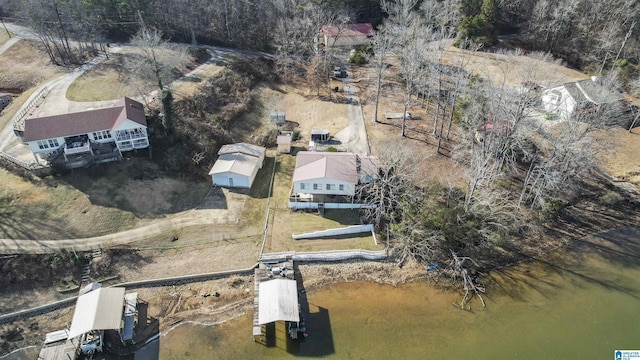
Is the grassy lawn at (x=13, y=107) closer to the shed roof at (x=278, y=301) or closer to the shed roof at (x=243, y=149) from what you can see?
the shed roof at (x=243, y=149)

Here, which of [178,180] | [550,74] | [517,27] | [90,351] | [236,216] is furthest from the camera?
[517,27]

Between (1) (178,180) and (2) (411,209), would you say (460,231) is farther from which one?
(1) (178,180)

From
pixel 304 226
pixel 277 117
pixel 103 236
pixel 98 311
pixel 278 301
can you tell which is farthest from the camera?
pixel 277 117

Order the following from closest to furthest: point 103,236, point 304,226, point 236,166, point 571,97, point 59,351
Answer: point 59,351
point 103,236
point 304,226
point 236,166
point 571,97

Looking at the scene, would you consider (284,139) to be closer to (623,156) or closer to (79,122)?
(79,122)

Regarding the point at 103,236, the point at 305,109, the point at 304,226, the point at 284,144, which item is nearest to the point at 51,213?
the point at 103,236

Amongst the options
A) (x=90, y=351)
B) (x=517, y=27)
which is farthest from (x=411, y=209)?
(x=517, y=27)

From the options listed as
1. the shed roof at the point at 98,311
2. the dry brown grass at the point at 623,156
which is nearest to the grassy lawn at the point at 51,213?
the shed roof at the point at 98,311
